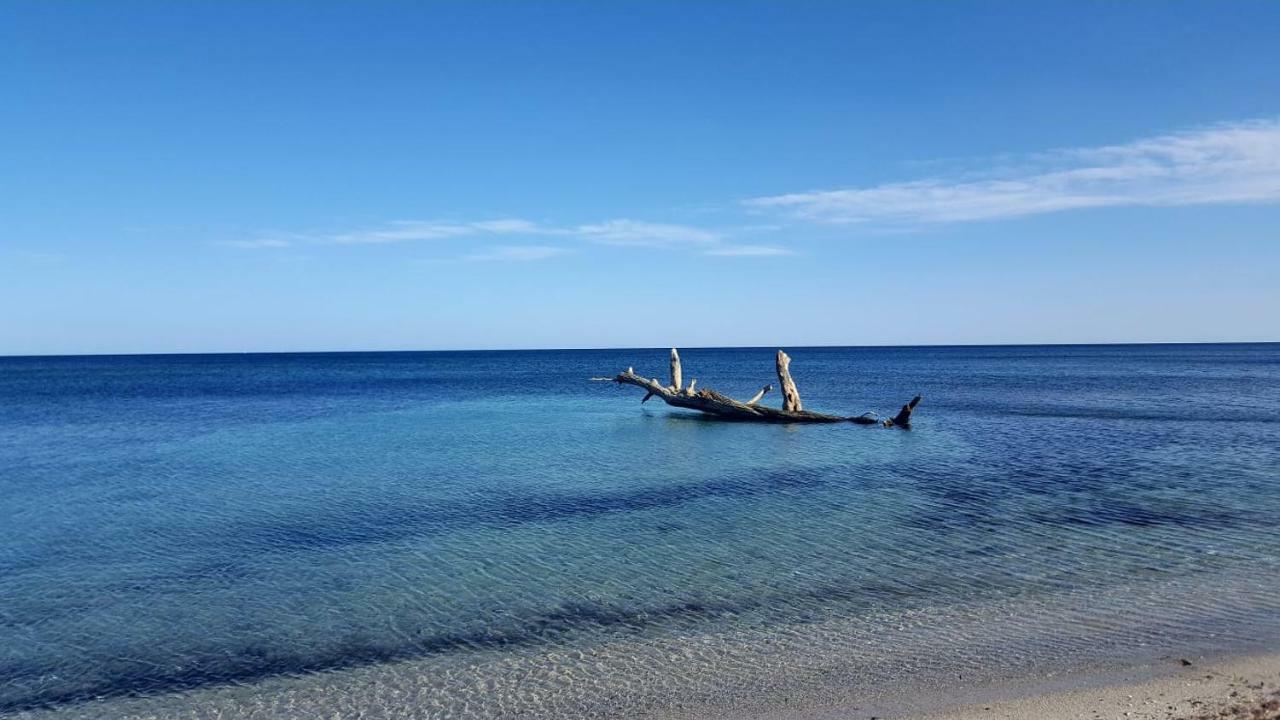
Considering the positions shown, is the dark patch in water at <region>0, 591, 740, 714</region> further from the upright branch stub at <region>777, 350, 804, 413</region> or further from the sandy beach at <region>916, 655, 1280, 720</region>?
the upright branch stub at <region>777, 350, 804, 413</region>

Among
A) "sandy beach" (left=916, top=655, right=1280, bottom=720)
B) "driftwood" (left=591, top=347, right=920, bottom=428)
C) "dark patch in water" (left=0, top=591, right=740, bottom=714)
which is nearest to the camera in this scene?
"sandy beach" (left=916, top=655, right=1280, bottom=720)

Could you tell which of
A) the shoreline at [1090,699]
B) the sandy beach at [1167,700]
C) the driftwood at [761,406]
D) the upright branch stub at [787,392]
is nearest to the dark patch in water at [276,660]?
the shoreline at [1090,699]

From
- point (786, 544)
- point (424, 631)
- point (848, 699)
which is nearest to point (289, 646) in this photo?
point (424, 631)

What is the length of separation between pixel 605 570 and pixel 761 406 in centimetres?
2602

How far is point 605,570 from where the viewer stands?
1461cm

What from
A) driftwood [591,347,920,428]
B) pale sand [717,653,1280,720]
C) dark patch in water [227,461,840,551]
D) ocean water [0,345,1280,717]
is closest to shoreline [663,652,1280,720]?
pale sand [717,653,1280,720]

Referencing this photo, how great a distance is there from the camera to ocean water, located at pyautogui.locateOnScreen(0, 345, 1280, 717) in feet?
33.7

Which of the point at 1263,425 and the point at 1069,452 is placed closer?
the point at 1069,452

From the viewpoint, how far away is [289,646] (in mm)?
11438

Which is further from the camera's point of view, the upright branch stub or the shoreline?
the upright branch stub

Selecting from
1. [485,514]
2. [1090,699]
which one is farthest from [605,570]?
[1090,699]

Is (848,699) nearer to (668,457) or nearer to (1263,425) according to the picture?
(668,457)

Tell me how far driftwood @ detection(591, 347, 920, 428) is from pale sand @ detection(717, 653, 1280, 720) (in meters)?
26.6

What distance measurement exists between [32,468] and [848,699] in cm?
2950
